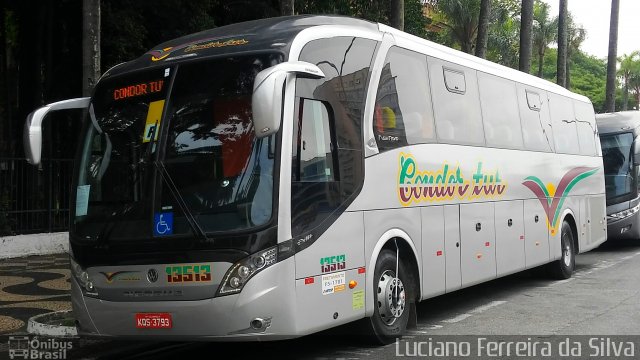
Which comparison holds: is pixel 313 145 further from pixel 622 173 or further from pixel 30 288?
pixel 622 173

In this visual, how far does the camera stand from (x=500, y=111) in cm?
1090

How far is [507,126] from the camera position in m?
11.1

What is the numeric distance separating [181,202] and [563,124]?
9282 mm

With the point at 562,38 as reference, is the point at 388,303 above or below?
below

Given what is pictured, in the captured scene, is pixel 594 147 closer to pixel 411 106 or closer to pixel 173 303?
pixel 411 106

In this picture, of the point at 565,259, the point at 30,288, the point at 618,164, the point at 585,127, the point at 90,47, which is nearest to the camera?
the point at 90,47

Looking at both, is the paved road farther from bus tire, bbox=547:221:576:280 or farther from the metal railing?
the metal railing

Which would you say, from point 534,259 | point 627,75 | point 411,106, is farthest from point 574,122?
point 627,75

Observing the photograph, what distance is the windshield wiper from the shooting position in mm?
6139

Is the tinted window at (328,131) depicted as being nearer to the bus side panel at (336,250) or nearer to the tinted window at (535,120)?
the bus side panel at (336,250)

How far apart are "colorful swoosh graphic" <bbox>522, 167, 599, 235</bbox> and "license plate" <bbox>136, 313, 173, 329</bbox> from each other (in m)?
7.00

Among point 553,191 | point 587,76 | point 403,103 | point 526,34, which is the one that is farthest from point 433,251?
point 587,76

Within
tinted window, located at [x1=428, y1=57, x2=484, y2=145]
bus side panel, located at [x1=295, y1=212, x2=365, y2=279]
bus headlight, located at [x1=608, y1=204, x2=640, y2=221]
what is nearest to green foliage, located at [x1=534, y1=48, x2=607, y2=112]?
bus headlight, located at [x1=608, y1=204, x2=640, y2=221]

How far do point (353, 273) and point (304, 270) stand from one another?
80 centimetres
